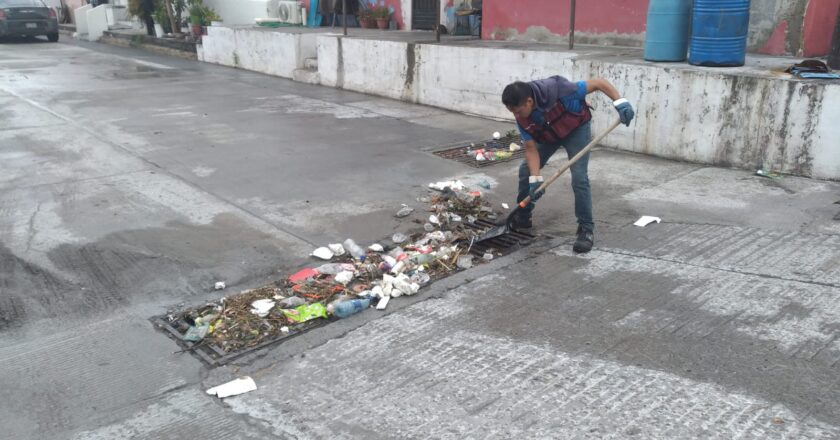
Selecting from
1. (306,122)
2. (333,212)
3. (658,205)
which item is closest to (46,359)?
(333,212)

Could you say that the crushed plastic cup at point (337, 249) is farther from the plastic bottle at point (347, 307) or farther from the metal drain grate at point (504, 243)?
the metal drain grate at point (504, 243)

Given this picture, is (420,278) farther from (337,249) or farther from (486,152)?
(486,152)

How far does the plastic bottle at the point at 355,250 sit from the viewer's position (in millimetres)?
4832

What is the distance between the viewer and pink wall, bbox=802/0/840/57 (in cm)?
759

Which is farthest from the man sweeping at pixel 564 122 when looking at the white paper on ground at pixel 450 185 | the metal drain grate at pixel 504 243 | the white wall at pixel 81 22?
the white wall at pixel 81 22

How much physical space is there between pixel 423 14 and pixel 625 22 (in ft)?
19.2

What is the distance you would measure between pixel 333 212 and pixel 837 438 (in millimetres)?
4078

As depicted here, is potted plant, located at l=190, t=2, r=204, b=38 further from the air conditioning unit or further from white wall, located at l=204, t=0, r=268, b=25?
the air conditioning unit

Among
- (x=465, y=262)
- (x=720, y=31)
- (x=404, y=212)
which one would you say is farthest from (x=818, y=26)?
(x=465, y=262)

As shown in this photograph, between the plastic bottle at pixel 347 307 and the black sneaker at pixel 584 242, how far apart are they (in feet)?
5.54

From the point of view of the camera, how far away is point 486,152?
25.4 feet

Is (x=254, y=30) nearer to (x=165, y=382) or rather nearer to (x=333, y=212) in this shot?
(x=333, y=212)

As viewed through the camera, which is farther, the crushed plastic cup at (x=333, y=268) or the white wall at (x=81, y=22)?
the white wall at (x=81, y=22)

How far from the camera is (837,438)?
8.89 ft
